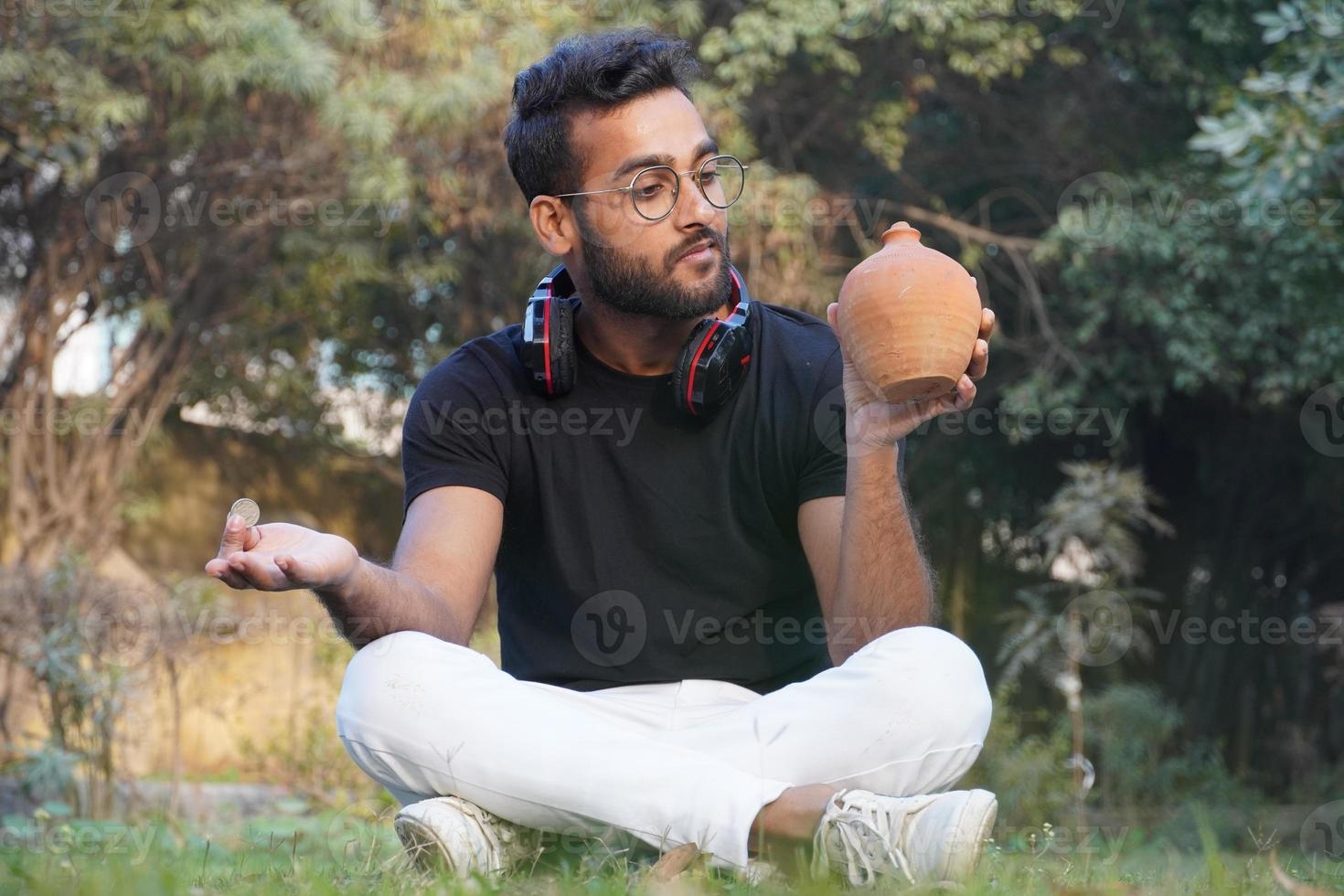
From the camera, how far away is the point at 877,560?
7.88 ft

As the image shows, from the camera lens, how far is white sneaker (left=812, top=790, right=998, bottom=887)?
A: 1823mm

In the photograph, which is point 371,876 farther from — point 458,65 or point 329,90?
point 458,65

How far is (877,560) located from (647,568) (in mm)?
547

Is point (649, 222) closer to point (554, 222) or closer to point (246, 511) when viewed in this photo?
point (554, 222)

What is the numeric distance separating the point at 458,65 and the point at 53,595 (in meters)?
3.92

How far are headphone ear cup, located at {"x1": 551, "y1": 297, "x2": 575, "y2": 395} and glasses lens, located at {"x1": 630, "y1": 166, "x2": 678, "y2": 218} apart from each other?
27 centimetres

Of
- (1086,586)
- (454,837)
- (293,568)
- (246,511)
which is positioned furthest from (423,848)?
(1086,586)

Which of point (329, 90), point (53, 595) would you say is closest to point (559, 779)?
point (53, 595)

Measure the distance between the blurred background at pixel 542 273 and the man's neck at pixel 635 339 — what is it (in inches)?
140

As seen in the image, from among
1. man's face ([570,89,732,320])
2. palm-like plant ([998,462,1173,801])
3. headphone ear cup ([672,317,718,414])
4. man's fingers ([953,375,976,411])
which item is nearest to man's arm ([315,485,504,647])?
headphone ear cup ([672,317,718,414])

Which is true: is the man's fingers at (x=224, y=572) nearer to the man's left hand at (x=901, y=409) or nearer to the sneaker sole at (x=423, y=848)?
the sneaker sole at (x=423, y=848)

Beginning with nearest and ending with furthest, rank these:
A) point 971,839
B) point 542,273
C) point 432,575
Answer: point 971,839
point 432,575
point 542,273

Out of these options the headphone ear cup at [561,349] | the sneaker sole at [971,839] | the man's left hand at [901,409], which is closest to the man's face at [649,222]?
the headphone ear cup at [561,349]

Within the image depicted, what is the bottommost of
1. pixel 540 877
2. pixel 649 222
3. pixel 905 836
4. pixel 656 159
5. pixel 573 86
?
pixel 540 877
